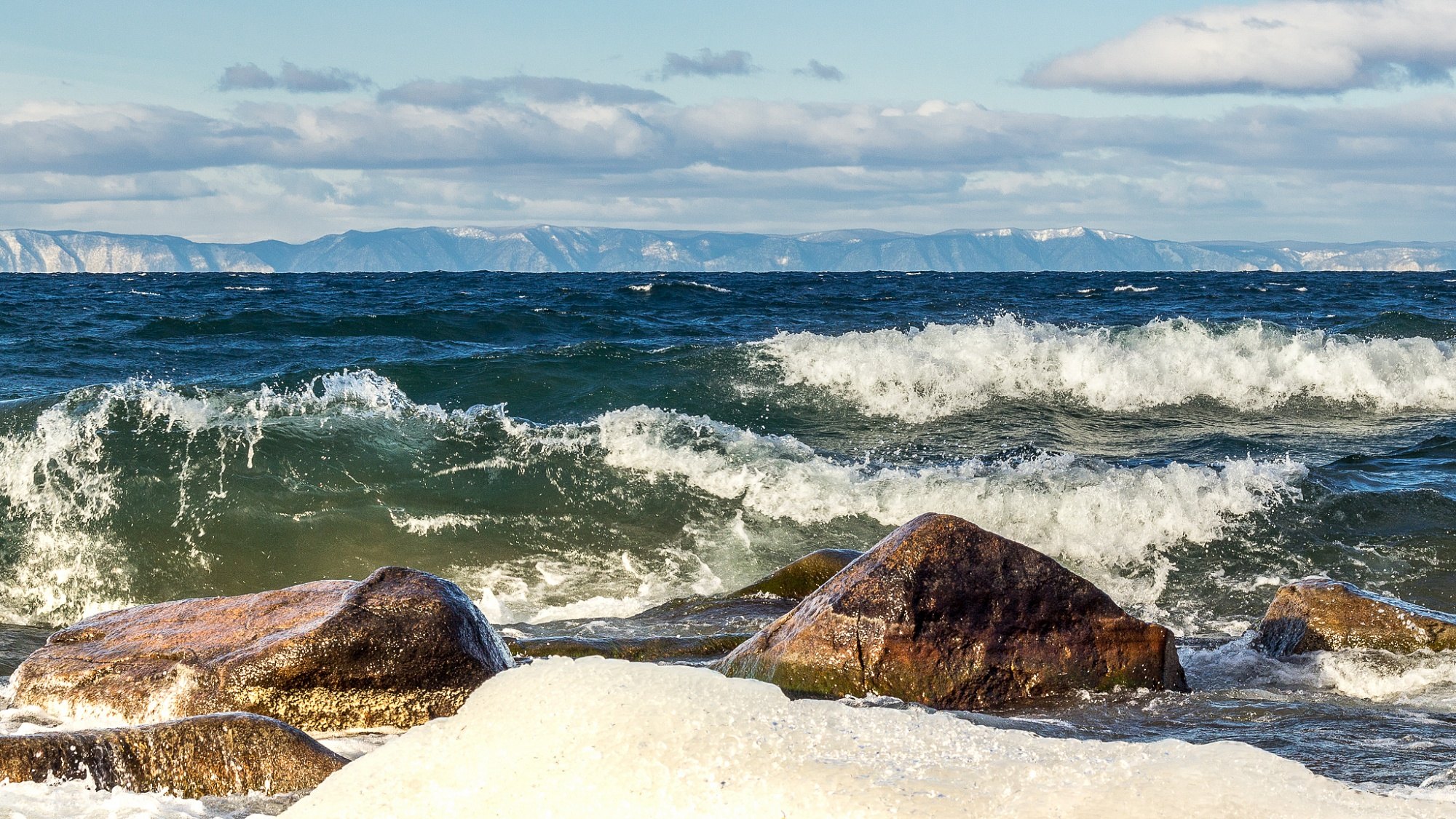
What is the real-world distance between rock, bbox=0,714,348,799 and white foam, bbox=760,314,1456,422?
12.6m

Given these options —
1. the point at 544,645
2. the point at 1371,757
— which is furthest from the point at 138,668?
the point at 1371,757

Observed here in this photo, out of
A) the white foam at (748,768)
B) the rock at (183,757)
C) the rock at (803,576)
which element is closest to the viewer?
the white foam at (748,768)

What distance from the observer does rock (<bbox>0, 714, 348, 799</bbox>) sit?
3791 millimetres

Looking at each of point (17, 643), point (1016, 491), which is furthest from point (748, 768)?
point (1016, 491)

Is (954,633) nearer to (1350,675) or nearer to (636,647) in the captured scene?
(636,647)

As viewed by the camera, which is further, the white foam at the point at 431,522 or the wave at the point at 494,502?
the white foam at the point at 431,522

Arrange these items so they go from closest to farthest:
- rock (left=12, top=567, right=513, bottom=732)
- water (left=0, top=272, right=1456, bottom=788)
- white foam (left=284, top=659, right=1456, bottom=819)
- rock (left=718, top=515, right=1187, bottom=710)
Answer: white foam (left=284, top=659, right=1456, bottom=819), rock (left=12, top=567, right=513, bottom=732), rock (left=718, top=515, right=1187, bottom=710), water (left=0, top=272, right=1456, bottom=788)

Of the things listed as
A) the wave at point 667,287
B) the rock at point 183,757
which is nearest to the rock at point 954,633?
the rock at point 183,757

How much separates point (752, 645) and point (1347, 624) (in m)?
3.11

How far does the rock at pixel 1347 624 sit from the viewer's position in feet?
20.6

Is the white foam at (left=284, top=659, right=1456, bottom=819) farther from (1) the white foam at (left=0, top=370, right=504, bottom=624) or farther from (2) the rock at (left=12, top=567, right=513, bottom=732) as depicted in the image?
(1) the white foam at (left=0, top=370, right=504, bottom=624)

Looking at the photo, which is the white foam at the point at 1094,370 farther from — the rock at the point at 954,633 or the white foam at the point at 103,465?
the rock at the point at 954,633

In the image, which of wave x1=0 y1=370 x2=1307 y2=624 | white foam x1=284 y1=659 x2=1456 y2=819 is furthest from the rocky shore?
wave x1=0 y1=370 x2=1307 y2=624

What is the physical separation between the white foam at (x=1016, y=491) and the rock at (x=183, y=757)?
6326mm
